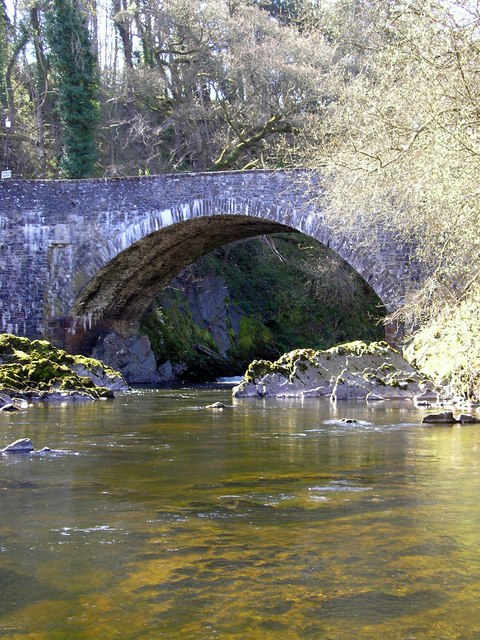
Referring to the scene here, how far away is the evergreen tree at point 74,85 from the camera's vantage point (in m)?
26.4

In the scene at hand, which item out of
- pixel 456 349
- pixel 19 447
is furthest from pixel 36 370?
pixel 19 447

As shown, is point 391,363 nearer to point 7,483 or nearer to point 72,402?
point 72,402

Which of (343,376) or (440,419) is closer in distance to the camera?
(440,419)

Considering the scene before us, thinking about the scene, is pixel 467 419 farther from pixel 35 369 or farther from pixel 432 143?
pixel 35 369

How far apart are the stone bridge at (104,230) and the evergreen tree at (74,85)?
15.8ft

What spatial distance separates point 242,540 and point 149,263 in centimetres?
1869

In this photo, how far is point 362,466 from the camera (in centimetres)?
679

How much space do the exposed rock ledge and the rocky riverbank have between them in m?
2.52

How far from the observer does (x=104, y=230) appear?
2139 centimetres

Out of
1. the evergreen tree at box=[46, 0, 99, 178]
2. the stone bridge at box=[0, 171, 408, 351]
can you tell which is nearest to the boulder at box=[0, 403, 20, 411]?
the stone bridge at box=[0, 171, 408, 351]

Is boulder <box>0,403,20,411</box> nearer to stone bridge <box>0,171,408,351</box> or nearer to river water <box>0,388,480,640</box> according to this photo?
river water <box>0,388,480,640</box>

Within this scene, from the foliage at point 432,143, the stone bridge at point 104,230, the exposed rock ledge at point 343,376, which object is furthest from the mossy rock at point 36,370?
the foliage at point 432,143

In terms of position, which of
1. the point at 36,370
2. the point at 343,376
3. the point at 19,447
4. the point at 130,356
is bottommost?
the point at 19,447

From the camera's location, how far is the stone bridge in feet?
65.0
